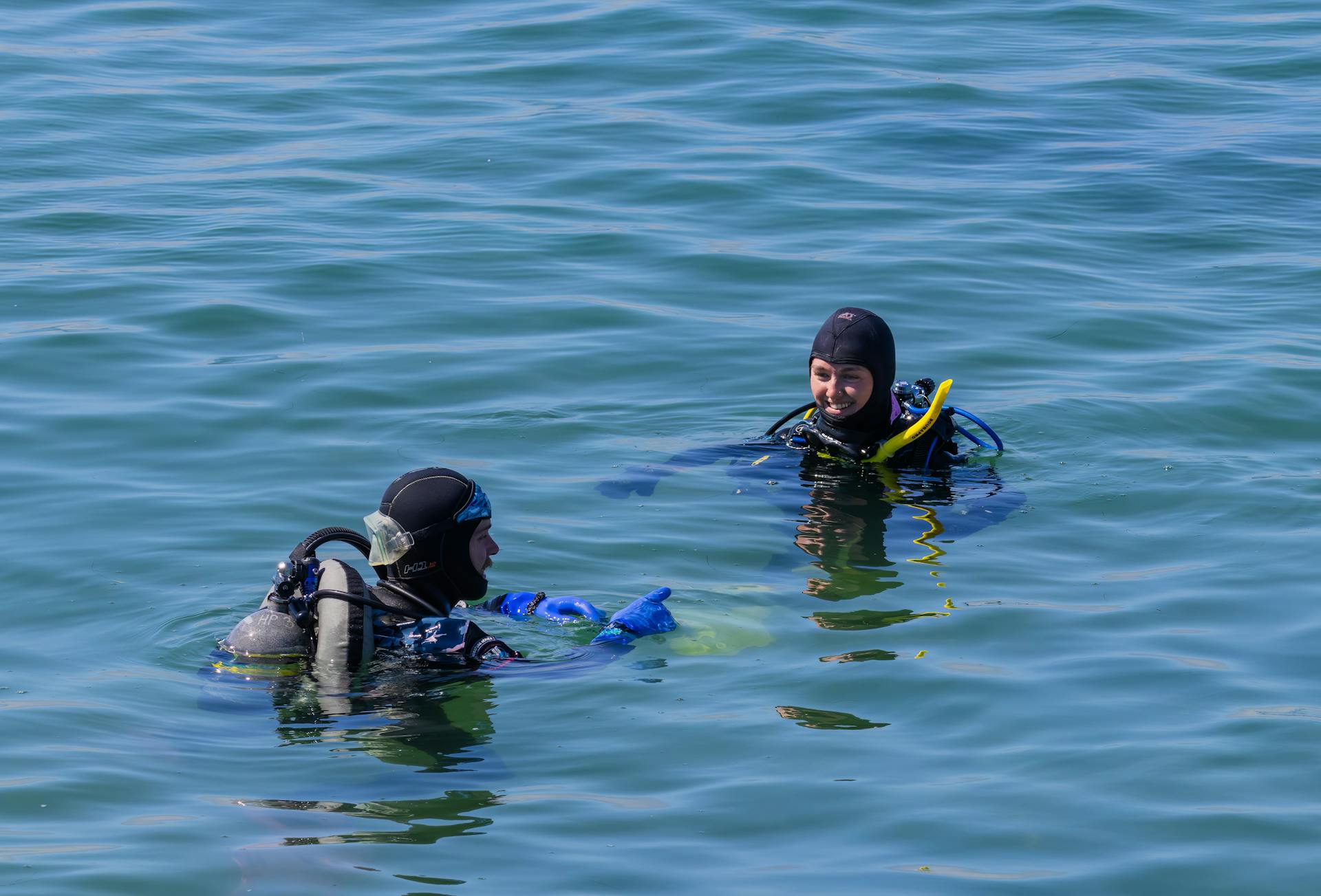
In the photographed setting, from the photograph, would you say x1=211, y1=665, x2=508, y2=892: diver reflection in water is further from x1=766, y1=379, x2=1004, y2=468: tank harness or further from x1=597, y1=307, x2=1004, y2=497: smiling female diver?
x1=766, y1=379, x2=1004, y2=468: tank harness

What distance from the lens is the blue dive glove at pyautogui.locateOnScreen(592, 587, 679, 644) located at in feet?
21.8

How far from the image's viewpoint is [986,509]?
334 inches

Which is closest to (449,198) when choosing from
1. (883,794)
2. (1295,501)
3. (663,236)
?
(663,236)

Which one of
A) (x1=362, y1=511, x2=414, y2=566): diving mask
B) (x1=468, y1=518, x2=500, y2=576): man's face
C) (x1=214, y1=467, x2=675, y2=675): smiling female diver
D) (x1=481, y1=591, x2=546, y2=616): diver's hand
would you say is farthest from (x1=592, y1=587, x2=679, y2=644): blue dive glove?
(x1=362, y1=511, x2=414, y2=566): diving mask

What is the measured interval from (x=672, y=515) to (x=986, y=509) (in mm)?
1561

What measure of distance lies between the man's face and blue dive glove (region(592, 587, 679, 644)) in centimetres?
60

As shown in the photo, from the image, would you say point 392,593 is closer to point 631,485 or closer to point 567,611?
point 567,611

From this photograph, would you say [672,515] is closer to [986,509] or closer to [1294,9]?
[986,509]

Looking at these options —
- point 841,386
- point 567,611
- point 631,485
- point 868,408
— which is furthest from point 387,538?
point 868,408

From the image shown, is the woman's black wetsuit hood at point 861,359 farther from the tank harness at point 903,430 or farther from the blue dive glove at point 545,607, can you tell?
the blue dive glove at point 545,607

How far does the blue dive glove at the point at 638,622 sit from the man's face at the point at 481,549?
1.98 feet

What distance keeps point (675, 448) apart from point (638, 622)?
2974mm

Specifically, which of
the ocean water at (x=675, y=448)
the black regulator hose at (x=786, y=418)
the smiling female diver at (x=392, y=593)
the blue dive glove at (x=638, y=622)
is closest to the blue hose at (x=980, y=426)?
the ocean water at (x=675, y=448)

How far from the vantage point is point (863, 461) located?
356 inches
